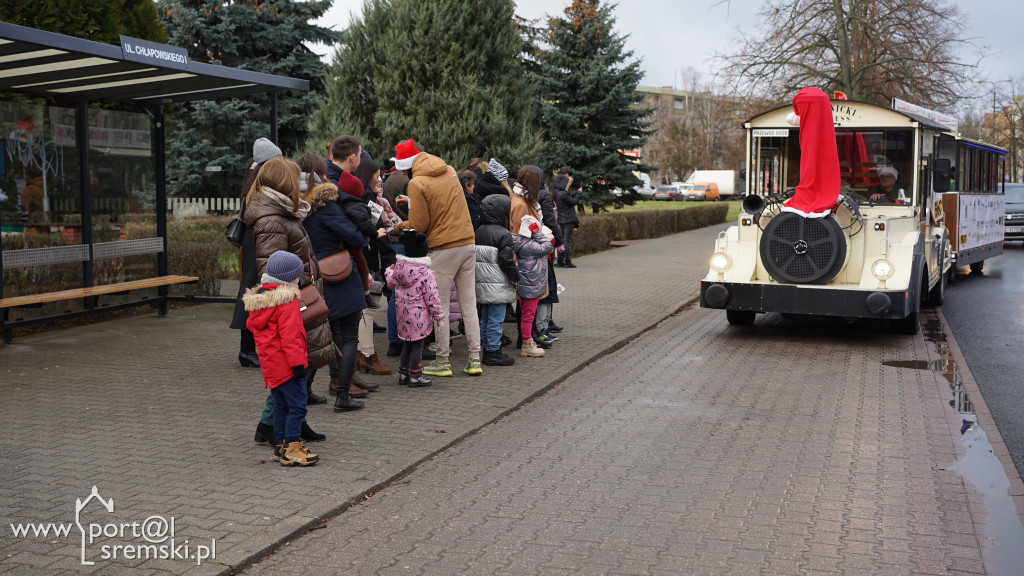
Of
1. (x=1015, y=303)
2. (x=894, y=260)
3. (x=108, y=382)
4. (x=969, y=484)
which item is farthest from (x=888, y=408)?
(x=1015, y=303)

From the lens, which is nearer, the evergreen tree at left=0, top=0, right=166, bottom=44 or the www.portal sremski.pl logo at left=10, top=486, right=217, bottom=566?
the www.portal sremski.pl logo at left=10, top=486, right=217, bottom=566

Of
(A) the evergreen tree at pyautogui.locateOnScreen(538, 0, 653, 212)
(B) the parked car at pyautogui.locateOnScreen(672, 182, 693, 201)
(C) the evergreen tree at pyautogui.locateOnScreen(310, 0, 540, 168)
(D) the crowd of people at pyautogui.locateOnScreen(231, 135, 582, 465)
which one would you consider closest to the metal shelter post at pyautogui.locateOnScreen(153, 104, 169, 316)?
(D) the crowd of people at pyautogui.locateOnScreen(231, 135, 582, 465)

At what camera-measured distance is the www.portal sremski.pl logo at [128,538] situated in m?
4.16

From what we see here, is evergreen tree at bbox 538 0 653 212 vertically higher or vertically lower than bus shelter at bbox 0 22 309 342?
higher

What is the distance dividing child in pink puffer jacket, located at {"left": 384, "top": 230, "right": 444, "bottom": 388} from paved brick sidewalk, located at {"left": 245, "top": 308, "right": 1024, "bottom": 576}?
1122 mm

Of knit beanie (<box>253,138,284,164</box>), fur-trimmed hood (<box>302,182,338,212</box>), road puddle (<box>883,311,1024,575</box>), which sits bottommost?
road puddle (<box>883,311,1024,575</box>)

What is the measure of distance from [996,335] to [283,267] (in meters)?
9.03

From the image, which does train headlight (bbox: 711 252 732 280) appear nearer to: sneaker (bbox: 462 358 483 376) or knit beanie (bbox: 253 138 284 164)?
sneaker (bbox: 462 358 483 376)

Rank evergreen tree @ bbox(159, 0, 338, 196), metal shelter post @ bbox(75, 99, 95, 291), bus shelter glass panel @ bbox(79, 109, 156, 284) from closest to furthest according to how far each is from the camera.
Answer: metal shelter post @ bbox(75, 99, 95, 291), bus shelter glass panel @ bbox(79, 109, 156, 284), evergreen tree @ bbox(159, 0, 338, 196)

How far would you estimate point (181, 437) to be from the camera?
20.0 ft

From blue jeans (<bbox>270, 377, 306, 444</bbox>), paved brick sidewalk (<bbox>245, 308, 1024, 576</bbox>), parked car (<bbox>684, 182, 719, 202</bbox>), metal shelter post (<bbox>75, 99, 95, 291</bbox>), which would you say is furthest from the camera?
parked car (<bbox>684, 182, 719, 202</bbox>)

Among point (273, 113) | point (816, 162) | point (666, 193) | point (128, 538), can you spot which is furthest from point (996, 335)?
point (666, 193)

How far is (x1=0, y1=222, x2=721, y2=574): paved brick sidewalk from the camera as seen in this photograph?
445 cm

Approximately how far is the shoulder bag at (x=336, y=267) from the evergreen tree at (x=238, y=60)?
52.0 ft
